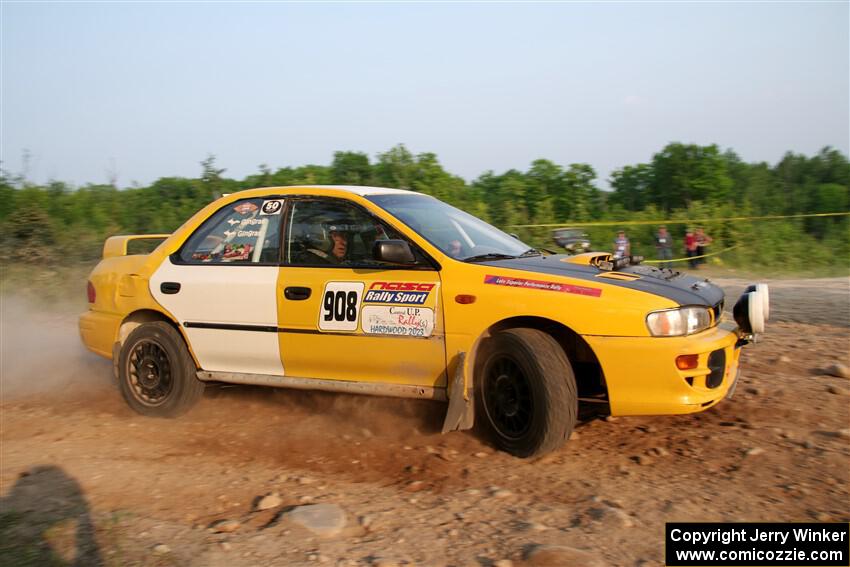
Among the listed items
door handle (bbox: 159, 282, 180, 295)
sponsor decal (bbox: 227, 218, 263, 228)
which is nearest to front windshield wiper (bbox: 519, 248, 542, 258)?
sponsor decal (bbox: 227, 218, 263, 228)

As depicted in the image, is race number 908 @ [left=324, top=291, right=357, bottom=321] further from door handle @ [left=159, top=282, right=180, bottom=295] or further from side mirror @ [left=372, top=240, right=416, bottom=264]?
door handle @ [left=159, top=282, right=180, bottom=295]

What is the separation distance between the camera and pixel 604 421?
16.4 ft

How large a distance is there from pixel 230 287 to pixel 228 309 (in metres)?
0.16

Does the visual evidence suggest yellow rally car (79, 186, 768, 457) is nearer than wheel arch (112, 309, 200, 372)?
Yes

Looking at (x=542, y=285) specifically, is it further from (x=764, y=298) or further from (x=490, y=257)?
(x=764, y=298)

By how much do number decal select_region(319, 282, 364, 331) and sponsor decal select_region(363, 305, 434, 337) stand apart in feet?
0.29

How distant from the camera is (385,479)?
4.26 metres

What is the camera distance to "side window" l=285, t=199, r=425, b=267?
496cm

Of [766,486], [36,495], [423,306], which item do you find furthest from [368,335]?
[766,486]

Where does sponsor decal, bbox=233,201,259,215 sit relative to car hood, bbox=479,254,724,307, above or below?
above

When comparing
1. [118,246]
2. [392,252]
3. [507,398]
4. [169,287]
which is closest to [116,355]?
[169,287]

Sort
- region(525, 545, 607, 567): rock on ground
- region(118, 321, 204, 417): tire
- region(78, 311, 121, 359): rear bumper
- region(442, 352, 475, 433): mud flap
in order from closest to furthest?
region(525, 545, 607, 567): rock on ground, region(442, 352, 475, 433): mud flap, region(118, 321, 204, 417): tire, region(78, 311, 121, 359): rear bumper

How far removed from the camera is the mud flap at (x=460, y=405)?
444 cm

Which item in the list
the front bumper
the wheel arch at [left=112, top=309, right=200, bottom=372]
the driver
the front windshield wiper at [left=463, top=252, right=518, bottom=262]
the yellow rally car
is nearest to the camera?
the front bumper
